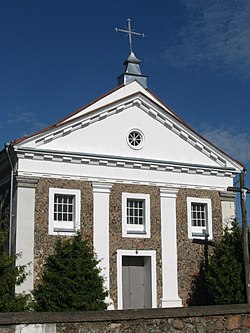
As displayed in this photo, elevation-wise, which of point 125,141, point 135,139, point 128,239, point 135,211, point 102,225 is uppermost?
point 135,139

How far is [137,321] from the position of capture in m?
11.1

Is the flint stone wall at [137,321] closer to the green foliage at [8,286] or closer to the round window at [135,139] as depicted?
the green foliage at [8,286]

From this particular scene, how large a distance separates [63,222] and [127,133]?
4.56 meters

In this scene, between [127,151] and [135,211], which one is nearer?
[135,211]

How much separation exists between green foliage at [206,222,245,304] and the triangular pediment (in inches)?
136

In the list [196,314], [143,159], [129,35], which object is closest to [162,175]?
[143,159]

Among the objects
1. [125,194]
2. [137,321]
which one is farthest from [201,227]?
[137,321]

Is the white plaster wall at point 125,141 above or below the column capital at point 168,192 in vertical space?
above

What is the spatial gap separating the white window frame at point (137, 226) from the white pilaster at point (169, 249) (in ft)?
2.13

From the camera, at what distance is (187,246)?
22984 millimetres

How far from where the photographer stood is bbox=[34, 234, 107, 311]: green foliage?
19.1m

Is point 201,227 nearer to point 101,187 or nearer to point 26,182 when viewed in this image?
point 101,187

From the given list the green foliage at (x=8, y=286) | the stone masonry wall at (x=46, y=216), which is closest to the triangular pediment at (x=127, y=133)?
the stone masonry wall at (x=46, y=216)

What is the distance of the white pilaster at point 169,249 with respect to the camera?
870 inches
